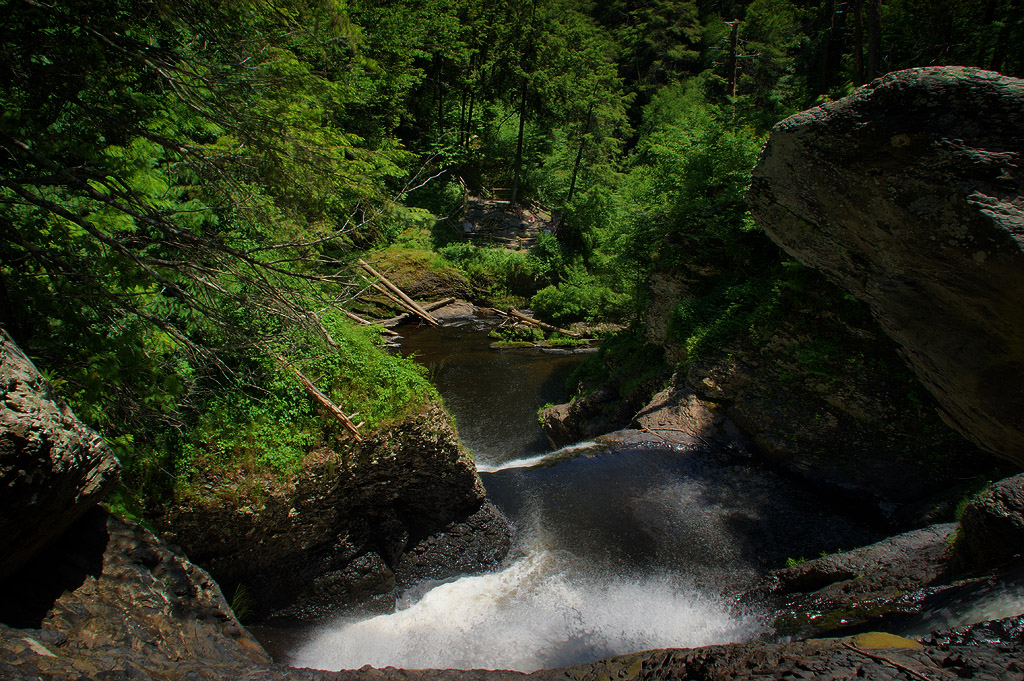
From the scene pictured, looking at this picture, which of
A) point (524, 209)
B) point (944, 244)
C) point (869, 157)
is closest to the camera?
point (944, 244)

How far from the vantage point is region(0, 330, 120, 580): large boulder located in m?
2.79

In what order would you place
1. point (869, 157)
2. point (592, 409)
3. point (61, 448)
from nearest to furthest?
point (61, 448), point (869, 157), point (592, 409)

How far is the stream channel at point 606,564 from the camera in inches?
225

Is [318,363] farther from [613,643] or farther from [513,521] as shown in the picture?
[613,643]

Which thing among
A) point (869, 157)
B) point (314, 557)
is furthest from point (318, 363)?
point (869, 157)

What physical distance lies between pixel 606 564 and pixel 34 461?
5965 mm

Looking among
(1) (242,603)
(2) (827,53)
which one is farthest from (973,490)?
(2) (827,53)

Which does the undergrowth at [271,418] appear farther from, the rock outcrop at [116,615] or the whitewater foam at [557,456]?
the whitewater foam at [557,456]

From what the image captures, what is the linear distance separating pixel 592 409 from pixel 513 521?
560 cm

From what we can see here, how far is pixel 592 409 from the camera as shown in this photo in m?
12.9

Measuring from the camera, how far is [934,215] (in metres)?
4.54

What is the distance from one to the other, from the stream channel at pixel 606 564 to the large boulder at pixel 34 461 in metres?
2.96

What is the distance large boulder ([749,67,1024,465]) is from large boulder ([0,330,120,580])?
671cm

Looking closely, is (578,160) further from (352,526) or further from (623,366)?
(352,526)
